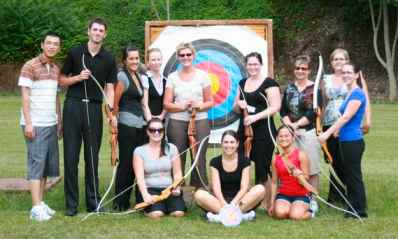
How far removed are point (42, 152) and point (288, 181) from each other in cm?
228

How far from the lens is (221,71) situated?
9.49 m

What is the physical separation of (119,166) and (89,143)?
529mm

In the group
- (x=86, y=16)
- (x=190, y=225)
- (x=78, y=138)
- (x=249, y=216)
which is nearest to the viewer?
(x=190, y=225)

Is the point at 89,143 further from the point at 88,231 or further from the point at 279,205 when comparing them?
the point at 279,205

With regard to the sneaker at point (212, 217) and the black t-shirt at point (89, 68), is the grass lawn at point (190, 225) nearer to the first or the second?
the sneaker at point (212, 217)

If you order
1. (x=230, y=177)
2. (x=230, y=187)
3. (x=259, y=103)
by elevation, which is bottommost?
(x=230, y=187)

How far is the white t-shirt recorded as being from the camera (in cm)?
749

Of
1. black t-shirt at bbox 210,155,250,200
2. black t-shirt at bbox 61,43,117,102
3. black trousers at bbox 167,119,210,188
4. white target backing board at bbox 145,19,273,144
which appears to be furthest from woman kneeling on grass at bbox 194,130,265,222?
white target backing board at bbox 145,19,273,144

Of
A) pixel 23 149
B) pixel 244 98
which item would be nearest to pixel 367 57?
pixel 23 149

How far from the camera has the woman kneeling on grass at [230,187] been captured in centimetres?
708

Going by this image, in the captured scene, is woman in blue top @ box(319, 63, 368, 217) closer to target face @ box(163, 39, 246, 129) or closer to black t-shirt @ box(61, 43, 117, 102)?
black t-shirt @ box(61, 43, 117, 102)

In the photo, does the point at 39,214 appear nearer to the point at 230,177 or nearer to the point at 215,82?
the point at 230,177

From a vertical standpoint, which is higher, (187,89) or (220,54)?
(220,54)

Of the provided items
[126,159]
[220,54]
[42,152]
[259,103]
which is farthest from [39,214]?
[220,54]
